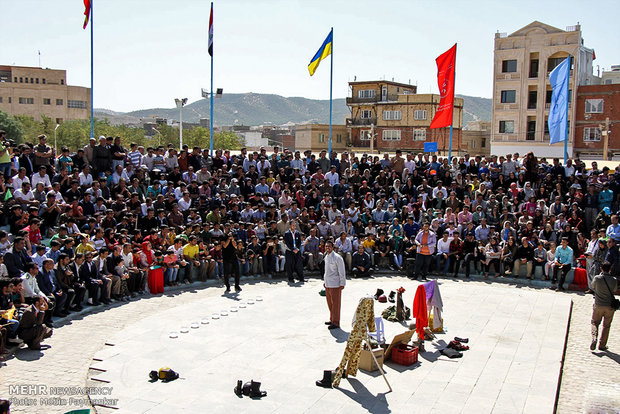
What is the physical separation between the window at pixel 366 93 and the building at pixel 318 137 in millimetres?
4542

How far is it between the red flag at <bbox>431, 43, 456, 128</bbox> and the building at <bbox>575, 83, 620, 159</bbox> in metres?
31.3

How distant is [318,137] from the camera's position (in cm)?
6906

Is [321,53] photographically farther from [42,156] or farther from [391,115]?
[391,115]

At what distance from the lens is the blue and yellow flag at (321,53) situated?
25250mm

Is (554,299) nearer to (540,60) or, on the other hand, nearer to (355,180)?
(355,180)

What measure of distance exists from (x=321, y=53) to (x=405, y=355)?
18.5 m

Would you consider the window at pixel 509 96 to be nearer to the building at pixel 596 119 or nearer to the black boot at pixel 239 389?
the building at pixel 596 119

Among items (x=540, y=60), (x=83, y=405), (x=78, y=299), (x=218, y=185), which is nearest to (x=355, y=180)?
(x=218, y=185)

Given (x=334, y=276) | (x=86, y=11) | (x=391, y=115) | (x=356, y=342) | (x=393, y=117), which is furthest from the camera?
(x=391, y=115)

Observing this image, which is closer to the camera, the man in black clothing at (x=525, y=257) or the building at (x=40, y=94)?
the man in black clothing at (x=525, y=257)

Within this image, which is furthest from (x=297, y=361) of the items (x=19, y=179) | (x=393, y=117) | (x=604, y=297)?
(x=393, y=117)

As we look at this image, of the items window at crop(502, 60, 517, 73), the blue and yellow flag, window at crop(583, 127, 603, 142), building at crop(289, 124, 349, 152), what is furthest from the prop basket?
building at crop(289, 124, 349, 152)

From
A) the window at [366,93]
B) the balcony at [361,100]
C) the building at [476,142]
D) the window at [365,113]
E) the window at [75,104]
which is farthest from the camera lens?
the window at [75,104]

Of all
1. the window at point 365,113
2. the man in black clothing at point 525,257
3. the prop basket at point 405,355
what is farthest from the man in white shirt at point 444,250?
the window at point 365,113
